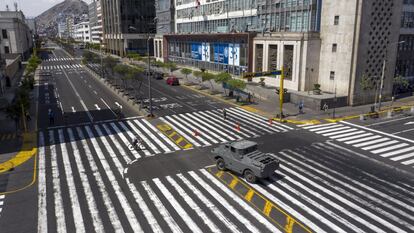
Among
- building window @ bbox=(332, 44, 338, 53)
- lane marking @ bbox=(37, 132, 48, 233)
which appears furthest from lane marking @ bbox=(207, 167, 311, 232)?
building window @ bbox=(332, 44, 338, 53)

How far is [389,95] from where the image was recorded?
5453 centimetres

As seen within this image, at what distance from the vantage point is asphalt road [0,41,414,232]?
18.8 meters

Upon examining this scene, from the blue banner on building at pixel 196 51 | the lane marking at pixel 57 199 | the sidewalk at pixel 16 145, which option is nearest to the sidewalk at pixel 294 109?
the blue banner on building at pixel 196 51

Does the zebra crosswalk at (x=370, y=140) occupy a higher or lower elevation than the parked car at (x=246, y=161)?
lower

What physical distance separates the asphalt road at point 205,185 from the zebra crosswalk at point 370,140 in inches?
4.6

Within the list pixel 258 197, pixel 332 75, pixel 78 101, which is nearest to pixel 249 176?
pixel 258 197

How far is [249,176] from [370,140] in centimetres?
1777

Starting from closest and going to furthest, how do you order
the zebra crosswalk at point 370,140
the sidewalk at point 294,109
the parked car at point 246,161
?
the parked car at point 246,161
the zebra crosswalk at point 370,140
the sidewalk at point 294,109

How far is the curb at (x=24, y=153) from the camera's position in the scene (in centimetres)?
2720

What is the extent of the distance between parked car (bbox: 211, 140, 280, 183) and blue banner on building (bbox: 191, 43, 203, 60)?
2468 inches

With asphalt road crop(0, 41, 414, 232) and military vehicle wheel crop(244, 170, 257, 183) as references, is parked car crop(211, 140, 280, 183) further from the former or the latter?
asphalt road crop(0, 41, 414, 232)

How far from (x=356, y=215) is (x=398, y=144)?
1732cm

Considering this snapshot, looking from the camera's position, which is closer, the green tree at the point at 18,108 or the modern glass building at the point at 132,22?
the green tree at the point at 18,108

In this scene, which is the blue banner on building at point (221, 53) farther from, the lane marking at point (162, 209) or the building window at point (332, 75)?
the lane marking at point (162, 209)
